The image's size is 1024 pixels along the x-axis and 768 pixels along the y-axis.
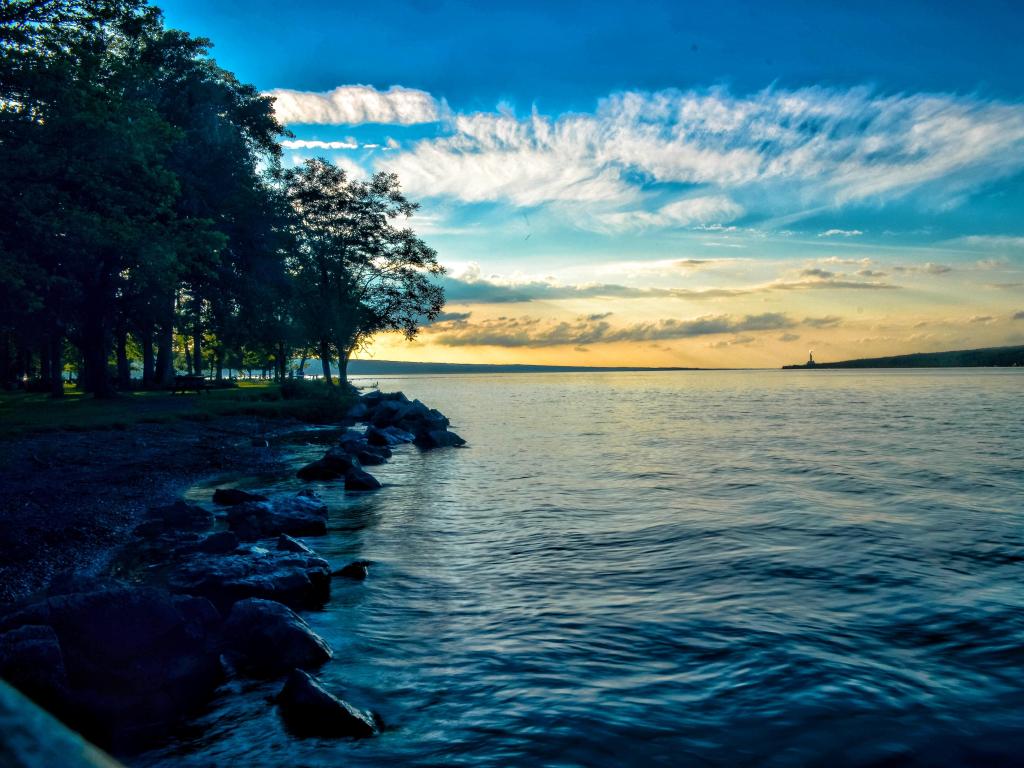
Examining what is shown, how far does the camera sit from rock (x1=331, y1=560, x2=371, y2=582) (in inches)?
392

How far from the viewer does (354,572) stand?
1002 cm

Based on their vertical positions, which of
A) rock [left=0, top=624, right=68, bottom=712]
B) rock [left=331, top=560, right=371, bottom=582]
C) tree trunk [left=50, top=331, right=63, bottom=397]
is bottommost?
rock [left=331, top=560, right=371, bottom=582]

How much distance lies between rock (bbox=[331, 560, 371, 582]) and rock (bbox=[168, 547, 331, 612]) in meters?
0.49

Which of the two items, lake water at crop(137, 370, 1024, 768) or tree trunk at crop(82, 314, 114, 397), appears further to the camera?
tree trunk at crop(82, 314, 114, 397)

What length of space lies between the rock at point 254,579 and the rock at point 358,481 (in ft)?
27.7

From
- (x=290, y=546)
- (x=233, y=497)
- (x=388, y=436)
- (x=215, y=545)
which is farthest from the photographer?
(x=388, y=436)

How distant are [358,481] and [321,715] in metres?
12.6

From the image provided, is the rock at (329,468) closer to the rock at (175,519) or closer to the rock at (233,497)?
the rock at (233,497)

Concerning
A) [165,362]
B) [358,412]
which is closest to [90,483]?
[358,412]

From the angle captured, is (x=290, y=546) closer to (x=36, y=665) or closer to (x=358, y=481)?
(x=36, y=665)

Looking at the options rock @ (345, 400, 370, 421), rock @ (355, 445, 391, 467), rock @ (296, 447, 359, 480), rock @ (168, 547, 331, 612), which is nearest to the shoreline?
rock @ (168, 547, 331, 612)

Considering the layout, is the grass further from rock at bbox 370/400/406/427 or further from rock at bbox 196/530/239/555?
rock at bbox 196/530/239/555

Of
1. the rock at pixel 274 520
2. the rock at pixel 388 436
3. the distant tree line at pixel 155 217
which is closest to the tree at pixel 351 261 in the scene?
the distant tree line at pixel 155 217

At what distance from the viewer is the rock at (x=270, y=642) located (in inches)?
271
